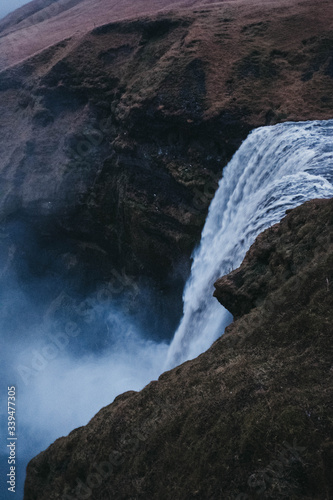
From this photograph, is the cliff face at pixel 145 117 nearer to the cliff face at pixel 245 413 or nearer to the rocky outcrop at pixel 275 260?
the rocky outcrop at pixel 275 260

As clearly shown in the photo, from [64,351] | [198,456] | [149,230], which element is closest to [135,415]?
[198,456]

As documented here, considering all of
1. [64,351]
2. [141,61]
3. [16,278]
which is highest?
[141,61]

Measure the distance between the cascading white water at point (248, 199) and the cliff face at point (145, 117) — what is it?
1358 mm

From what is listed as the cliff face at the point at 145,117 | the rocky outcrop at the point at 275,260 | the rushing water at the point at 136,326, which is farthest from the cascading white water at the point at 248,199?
the rocky outcrop at the point at 275,260

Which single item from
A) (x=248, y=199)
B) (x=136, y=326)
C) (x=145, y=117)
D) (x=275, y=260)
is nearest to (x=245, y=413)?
(x=275, y=260)

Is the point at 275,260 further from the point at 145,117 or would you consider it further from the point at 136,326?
the point at 136,326

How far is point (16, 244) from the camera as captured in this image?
1041 inches

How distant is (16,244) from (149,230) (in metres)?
8.60

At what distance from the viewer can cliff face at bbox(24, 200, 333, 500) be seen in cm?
661

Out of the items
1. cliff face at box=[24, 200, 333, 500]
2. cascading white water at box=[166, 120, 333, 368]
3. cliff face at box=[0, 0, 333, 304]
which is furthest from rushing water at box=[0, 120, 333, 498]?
cliff face at box=[24, 200, 333, 500]

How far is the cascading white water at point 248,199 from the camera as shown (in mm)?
12586

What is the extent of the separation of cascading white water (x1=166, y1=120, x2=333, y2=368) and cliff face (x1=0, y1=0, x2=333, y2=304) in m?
1.36

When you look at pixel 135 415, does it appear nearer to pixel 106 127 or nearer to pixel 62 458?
pixel 62 458

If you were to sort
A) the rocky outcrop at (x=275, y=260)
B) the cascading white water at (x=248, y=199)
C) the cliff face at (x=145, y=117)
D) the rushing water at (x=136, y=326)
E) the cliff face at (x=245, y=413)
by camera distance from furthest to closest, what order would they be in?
the cliff face at (x=145, y=117) → the rushing water at (x=136, y=326) → the cascading white water at (x=248, y=199) → the rocky outcrop at (x=275, y=260) → the cliff face at (x=245, y=413)
